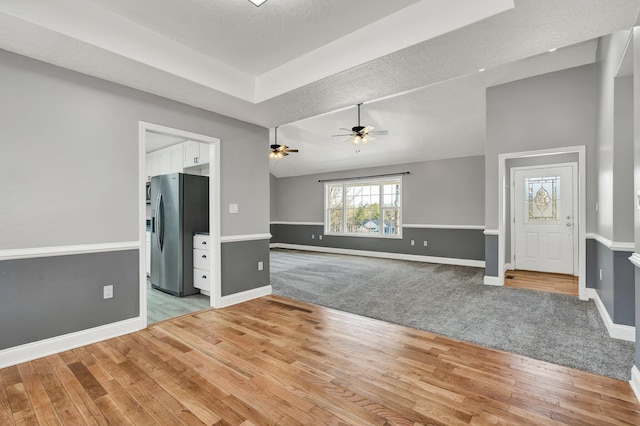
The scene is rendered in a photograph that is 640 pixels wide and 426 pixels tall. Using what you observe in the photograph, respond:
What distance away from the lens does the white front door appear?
5.43 meters

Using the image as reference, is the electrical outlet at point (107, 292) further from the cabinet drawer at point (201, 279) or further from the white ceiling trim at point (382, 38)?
the white ceiling trim at point (382, 38)

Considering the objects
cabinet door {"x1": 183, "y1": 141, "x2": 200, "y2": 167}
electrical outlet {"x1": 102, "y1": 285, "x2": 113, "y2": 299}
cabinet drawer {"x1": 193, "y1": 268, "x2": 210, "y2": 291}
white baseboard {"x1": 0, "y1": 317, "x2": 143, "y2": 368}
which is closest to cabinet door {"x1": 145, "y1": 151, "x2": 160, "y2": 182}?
cabinet door {"x1": 183, "y1": 141, "x2": 200, "y2": 167}

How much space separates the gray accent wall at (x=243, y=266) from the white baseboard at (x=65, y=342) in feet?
3.57

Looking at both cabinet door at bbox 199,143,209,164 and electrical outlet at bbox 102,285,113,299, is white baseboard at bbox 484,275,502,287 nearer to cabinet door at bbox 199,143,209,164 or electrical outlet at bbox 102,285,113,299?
cabinet door at bbox 199,143,209,164

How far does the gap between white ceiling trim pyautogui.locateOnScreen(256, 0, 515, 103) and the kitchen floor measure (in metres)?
2.69

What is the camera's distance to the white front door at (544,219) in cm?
543

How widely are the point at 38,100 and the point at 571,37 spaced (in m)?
4.19

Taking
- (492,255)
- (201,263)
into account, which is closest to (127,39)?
(201,263)

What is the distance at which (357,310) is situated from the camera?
362 cm

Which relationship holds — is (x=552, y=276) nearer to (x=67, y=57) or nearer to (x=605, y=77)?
(x=605, y=77)

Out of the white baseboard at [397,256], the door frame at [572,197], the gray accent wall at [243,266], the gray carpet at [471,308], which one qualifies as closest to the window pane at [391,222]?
the white baseboard at [397,256]

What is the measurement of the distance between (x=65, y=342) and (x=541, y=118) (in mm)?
6211

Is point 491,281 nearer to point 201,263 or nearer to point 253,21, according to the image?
point 201,263

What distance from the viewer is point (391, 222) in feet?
25.6
